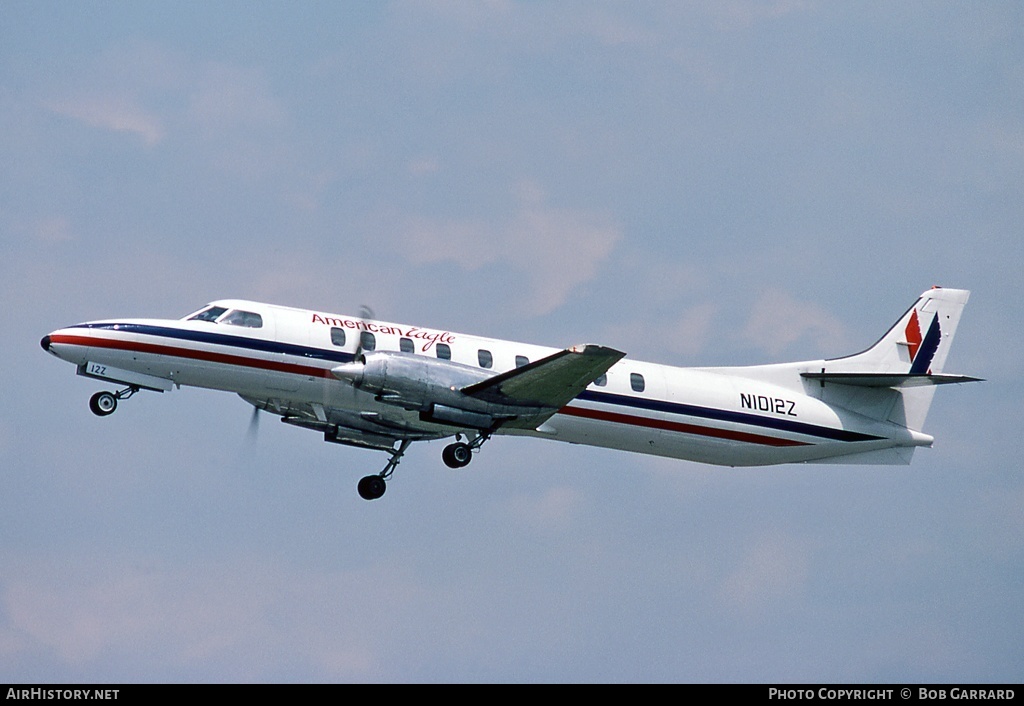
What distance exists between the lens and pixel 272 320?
2706 cm

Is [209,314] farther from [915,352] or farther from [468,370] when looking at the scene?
[915,352]

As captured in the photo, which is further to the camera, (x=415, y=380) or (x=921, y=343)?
(x=921, y=343)

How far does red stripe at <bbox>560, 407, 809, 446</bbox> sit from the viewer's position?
28.7 meters

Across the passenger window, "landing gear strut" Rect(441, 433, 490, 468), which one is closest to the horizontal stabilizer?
the passenger window

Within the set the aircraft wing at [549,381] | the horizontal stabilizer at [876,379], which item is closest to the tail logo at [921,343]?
the horizontal stabilizer at [876,379]

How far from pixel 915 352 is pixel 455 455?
12.6 metres

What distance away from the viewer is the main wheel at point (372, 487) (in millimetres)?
30219

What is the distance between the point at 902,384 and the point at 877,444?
1.46m

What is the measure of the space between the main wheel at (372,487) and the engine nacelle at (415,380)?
3.94 m

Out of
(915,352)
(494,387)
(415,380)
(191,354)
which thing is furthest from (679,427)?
(191,354)

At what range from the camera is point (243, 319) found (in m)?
27.0

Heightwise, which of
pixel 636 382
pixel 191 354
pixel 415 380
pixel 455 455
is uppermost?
pixel 636 382
